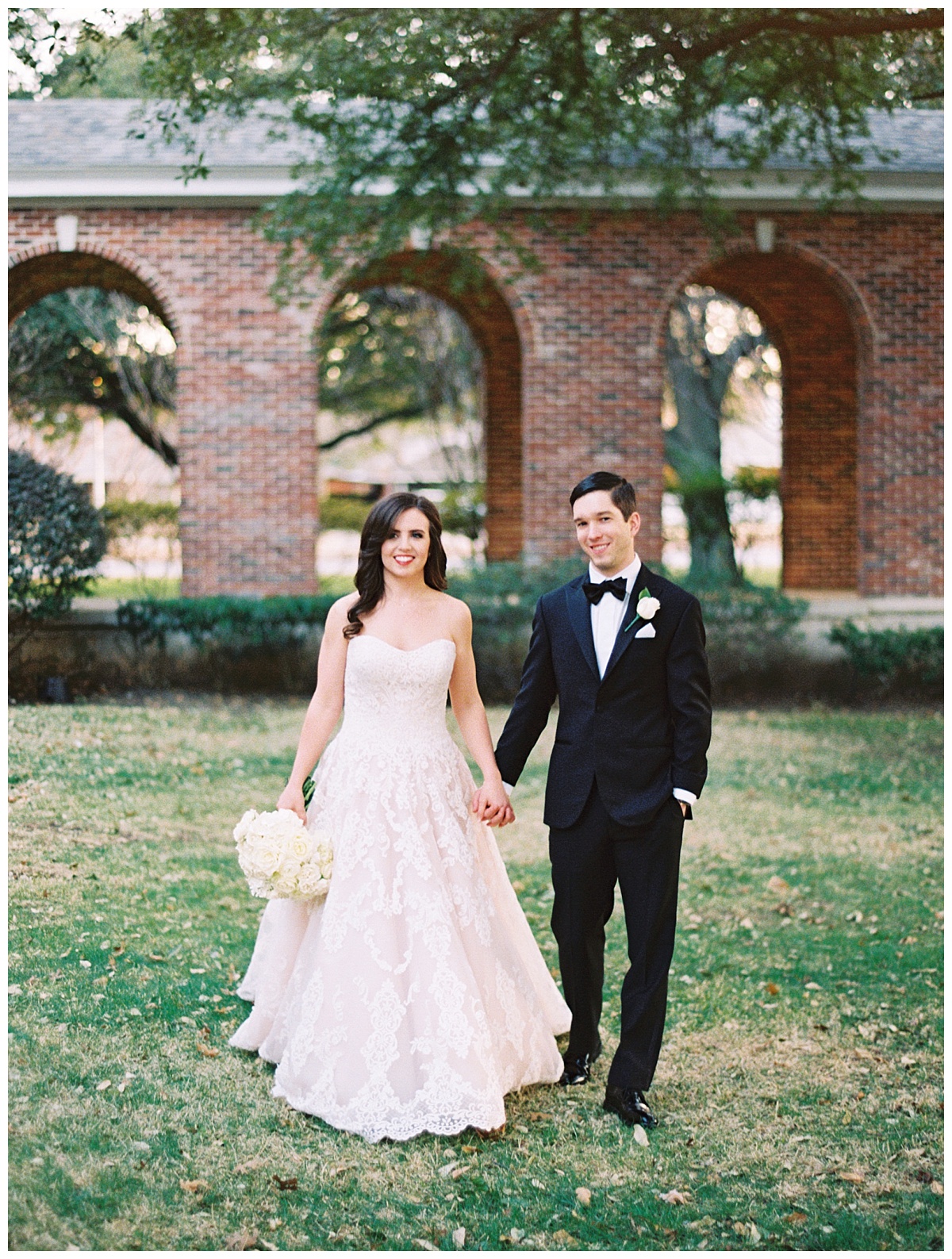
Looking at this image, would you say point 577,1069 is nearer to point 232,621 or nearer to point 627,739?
point 627,739

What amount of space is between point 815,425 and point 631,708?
40.6 feet

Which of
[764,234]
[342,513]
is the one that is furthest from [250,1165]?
[342,513]

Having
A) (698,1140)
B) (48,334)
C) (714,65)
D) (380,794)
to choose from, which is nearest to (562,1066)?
(698,1140)

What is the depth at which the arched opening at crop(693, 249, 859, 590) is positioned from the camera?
15.4 meters

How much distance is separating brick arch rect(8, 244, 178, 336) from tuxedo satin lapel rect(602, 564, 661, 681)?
970 cm

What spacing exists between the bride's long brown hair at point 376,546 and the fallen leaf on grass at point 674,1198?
205 cm

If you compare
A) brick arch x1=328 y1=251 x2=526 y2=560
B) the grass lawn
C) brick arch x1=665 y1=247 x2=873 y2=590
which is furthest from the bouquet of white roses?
brick arch x1=665 y1=247 x2=873 y2=590

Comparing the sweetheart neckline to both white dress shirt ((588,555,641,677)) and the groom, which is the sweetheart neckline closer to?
the groom

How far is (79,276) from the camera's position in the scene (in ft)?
45.1

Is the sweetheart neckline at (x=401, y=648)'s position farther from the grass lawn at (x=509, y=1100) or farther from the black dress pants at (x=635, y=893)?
the grass lawn at (x=509, y=1100)

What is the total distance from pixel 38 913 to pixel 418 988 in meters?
2.20

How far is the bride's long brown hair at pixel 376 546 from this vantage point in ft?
13.7

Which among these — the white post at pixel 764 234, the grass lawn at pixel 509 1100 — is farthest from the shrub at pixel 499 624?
the white post at pixel 764 234

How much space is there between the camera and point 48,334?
18.5 meters
